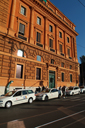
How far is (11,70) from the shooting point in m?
15.6

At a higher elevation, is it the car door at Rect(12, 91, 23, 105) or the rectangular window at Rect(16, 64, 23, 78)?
the rectangular window at Rect(16, 64, 23, 78)

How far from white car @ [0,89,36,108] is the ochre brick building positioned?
5.08 meters

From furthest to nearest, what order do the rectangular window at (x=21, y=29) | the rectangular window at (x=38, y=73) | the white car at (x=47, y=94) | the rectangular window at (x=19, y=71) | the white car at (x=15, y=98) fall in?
the rectangular window at (x=38, y=73), the rectangular window at (x=21, y=29), the rectangular window at (x=19, y=71), the white car at (x=47, y=94), the white car at (x=15, y=98)

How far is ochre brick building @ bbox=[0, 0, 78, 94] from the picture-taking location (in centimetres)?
1584

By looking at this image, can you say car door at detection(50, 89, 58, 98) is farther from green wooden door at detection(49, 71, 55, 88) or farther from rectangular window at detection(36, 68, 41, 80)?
green wooden door at detection(49, 71, 55, 88)

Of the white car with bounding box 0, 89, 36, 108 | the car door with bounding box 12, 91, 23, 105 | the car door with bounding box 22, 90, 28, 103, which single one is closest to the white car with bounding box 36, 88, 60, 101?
the white car with bounding box 0, 89, 36, 108

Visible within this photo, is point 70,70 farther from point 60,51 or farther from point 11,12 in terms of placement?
point 11,12

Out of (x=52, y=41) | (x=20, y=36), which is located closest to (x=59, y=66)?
(x=52, y=41)

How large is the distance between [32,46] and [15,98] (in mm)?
11493

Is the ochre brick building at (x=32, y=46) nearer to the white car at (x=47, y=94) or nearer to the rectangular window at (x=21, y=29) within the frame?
the rectangular window at (x=21, y=29)

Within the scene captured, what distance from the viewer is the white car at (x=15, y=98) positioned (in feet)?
29.2

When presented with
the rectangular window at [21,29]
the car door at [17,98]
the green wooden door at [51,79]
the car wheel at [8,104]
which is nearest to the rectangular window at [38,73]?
the green wooden door at [51,79]

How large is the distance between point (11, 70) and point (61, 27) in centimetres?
1997

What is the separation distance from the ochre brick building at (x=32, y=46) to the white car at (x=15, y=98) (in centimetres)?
508
